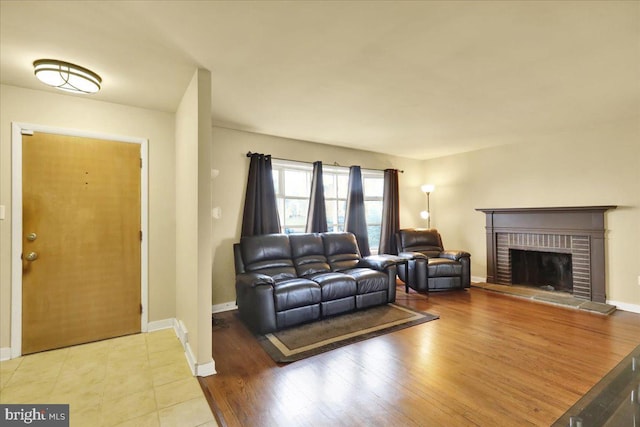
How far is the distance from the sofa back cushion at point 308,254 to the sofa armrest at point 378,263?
1.90 ft

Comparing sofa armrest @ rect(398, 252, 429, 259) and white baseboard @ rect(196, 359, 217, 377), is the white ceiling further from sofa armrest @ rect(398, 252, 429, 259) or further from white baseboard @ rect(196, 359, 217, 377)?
white baseboard @ rect(196, 359, 217, 377)

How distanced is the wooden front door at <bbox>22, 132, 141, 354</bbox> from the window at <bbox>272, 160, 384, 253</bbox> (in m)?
1.96

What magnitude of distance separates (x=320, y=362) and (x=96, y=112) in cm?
333

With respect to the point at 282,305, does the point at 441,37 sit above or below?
above

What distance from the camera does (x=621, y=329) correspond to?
303cm

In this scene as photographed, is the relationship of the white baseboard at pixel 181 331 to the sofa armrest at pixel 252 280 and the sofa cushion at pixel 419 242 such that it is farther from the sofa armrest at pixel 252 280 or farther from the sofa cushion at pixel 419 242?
the sofa cushion at pixel 419 242

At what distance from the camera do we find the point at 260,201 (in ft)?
13.2

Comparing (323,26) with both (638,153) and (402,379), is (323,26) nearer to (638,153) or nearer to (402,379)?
(402,379)

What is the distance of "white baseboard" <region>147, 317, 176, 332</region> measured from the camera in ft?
10.2

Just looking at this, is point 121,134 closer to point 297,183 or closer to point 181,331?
point 181,331

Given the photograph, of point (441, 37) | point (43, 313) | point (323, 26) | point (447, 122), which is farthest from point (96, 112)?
point (447, 122)

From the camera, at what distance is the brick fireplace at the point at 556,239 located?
388cm

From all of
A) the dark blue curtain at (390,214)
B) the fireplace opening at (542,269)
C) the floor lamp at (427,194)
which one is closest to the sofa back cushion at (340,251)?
the dark blue curtain at (390,214)
